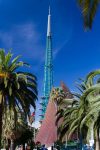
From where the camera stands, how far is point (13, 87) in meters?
43.8

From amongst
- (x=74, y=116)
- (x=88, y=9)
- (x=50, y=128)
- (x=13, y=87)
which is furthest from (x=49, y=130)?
(x=88, y=9)

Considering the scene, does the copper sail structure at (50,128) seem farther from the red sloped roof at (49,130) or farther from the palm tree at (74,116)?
the palm tree at (74,116)

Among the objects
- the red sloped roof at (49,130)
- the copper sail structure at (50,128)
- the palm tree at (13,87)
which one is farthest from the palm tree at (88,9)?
the red sloped roof at (49,130)

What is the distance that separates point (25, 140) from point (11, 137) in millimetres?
12881

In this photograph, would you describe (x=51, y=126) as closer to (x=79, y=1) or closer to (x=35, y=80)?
(x=35, y=80)

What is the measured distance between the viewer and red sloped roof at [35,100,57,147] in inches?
3575

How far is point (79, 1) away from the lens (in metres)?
16.5

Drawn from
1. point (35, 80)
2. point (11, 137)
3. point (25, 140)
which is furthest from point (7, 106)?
point (25, 140)

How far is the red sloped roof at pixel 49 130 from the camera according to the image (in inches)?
3575

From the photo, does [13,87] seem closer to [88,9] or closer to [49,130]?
[88,9]

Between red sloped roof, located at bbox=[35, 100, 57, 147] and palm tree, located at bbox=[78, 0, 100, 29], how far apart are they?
241ft

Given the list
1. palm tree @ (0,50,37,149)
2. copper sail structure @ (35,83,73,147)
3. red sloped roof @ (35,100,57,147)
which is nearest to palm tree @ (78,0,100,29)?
palm tree @ (0,50,37,149)

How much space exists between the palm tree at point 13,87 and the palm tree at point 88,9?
2656 centimetres

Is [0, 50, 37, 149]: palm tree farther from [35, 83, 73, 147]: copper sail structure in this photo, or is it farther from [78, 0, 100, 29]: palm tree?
[35, 83, 73, 147]: copper sail structure
